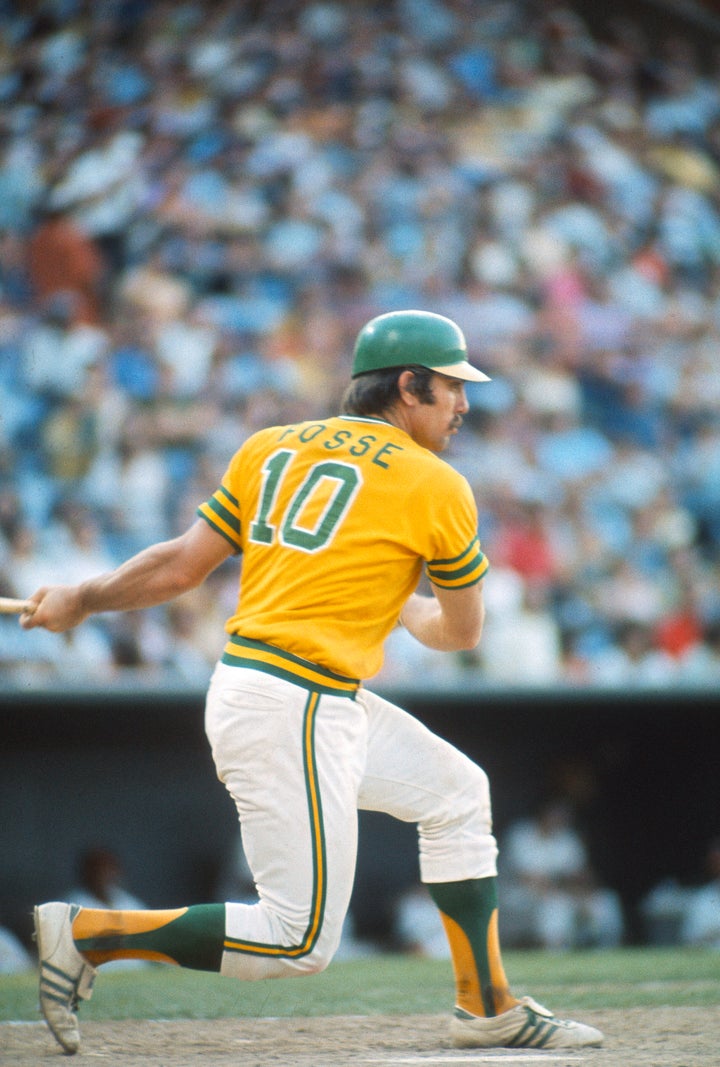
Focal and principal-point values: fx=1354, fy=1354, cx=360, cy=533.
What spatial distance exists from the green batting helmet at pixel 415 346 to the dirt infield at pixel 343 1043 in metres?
→ 1.47

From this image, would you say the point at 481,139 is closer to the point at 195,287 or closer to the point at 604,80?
Result: the point at 604,80

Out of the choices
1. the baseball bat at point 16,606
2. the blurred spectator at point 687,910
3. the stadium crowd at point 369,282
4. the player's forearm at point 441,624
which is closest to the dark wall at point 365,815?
the blurred spectator at point 687,910

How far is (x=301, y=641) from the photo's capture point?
110 inches

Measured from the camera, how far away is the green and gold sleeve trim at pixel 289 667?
9.19 feet

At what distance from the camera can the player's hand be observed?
2971mm

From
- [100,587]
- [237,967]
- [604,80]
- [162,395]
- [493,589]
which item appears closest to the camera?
[237,967]

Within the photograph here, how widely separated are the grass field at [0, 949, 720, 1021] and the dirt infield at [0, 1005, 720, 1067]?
0.20 meters

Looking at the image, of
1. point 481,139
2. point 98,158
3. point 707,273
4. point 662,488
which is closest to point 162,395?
point 98,158

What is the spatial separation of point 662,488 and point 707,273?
2914mm

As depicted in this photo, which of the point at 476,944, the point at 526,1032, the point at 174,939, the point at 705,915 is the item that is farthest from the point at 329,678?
the point at 705,915

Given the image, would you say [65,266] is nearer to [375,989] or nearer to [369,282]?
[369,282]

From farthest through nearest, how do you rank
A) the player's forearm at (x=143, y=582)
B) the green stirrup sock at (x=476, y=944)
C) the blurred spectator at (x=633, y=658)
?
the blurred spectator at (x=633, y=658) < the green stirrup sock at (x=476, y=944) < the player's forearm at (x=143, y=582)

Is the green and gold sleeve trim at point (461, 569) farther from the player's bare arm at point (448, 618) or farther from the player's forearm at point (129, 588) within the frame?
the player's forearm at point (129, 588)

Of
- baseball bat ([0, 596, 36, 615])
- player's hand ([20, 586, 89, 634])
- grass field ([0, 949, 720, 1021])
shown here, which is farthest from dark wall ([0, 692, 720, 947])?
player's hand ([20, 586, 89, 634])
